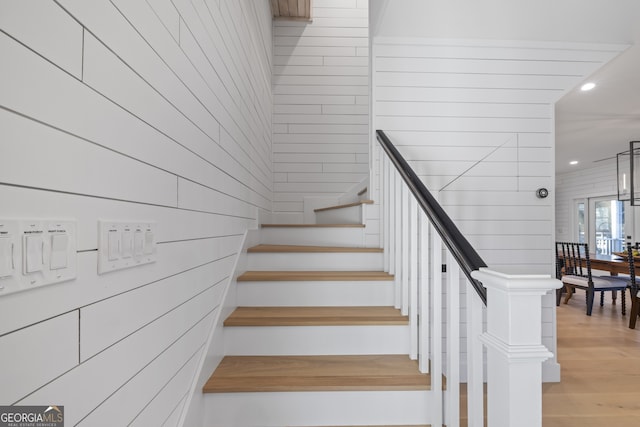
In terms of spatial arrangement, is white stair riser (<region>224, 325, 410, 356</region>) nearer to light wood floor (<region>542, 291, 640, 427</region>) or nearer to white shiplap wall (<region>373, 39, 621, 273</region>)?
light wood floor (<region>542, 291, 640, 427</region>)

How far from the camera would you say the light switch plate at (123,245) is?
684 millimetres

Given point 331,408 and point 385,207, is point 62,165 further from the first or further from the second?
point 385,207

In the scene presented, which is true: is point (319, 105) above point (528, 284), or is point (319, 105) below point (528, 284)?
above

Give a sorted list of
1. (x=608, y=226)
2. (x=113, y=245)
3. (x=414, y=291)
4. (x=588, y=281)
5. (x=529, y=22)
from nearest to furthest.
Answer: (x=113, y=245), (x=414, y=291), (x=529, y=22), (x=588, y=281), (x=608, y=226)

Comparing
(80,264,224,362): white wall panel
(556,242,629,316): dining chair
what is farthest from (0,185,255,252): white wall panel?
(556,242,629,316): dining chair

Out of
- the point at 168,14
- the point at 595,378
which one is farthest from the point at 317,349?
the point at 595,378

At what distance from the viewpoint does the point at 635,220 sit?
689 centimetres

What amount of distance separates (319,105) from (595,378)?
3.45 metres

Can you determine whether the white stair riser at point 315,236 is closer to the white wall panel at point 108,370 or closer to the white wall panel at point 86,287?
the white wall panel at point 86,287

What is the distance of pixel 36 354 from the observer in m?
0.53

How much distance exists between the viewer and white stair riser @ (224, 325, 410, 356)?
1.69 meters

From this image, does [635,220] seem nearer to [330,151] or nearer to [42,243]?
[330,151]

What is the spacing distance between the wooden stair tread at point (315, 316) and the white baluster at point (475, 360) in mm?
648

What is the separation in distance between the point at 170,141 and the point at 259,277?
45.3 inches
